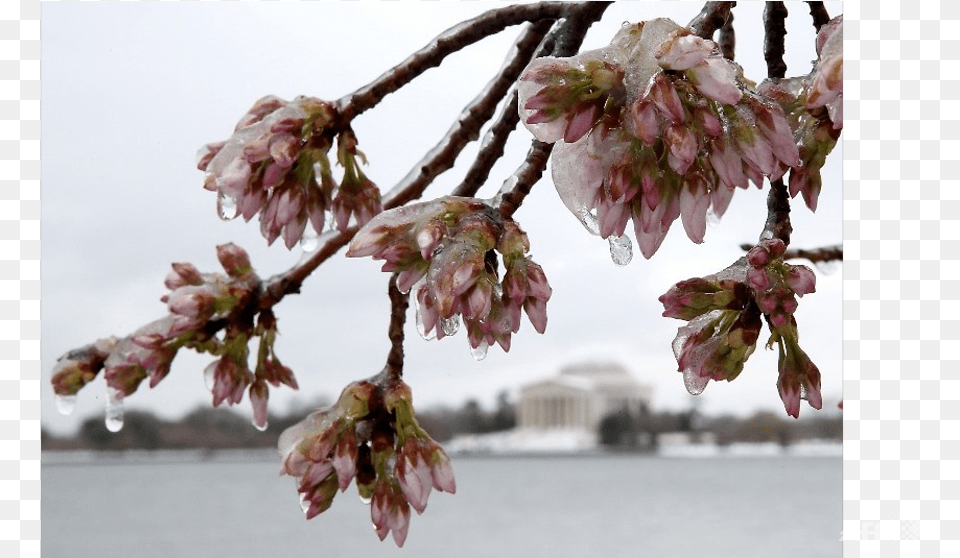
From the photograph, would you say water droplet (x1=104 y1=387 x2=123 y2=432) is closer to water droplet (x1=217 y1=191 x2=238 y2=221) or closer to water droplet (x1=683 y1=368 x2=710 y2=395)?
water droplet (x1=217 y1=191 x2=238 y2=221)

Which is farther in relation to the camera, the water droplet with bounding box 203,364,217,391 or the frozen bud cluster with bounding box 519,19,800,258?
the water droplet with bounding box 203,364,217,391

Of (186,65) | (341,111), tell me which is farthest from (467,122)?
(186,65)

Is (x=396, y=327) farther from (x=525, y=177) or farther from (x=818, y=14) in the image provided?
(x=818, y=14)

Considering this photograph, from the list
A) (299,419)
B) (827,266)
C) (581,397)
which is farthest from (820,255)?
(581,397)

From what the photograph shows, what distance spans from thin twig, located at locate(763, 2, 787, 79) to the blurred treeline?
0.77 m

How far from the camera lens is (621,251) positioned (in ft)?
1.16

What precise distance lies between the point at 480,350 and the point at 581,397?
383 cm

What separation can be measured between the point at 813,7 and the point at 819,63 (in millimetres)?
146

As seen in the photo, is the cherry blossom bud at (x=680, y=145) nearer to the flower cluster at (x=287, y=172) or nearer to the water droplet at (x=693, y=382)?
the water droplet at (x=693, y=382)

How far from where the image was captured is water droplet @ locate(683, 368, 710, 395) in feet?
1.18

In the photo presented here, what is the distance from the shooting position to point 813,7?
450 millimetres

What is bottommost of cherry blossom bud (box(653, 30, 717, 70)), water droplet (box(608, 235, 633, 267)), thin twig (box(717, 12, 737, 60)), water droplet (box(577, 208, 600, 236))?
water droplet (box(608, 235, 633, 267))

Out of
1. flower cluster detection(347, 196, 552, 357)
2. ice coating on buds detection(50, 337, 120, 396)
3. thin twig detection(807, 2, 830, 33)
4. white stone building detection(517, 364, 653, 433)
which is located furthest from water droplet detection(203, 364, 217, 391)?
white stone building detection(517, 364, 653, 433)

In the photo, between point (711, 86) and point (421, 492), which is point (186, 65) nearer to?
point (421, 492)
